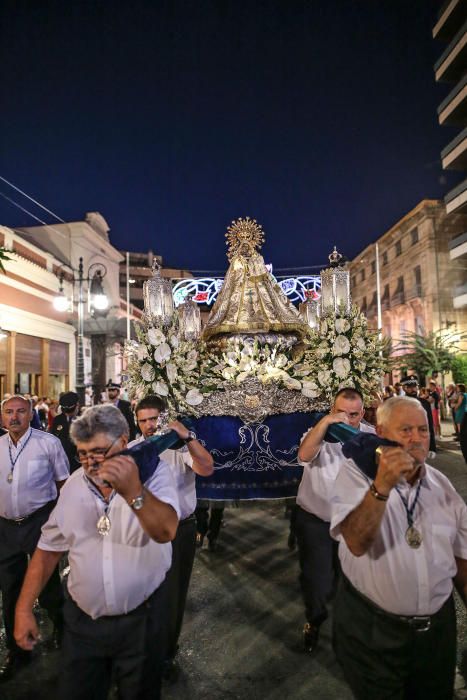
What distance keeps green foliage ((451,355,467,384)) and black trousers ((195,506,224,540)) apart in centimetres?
1956

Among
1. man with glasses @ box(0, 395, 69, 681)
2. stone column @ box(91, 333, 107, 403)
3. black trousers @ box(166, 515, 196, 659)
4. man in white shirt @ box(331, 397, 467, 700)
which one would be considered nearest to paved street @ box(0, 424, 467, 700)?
black trousers @ box(166, 515, 196, 659)

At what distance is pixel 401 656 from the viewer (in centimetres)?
206

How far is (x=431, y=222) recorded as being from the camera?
30.2 metres

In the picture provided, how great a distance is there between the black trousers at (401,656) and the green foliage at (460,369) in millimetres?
22489

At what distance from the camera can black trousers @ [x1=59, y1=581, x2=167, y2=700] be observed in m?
2.19

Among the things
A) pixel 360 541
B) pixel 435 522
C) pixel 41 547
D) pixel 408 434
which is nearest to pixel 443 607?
pixel 435 522

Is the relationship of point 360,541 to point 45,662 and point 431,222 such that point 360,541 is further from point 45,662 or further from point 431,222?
point 431,222

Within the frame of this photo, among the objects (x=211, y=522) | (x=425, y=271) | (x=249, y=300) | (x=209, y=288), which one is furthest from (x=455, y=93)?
(x=211, y=522)

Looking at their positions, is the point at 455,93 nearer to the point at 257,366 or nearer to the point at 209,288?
the point at 209,288

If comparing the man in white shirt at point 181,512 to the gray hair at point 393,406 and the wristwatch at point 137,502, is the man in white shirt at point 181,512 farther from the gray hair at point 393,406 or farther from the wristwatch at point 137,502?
the gray hair at point 393,406

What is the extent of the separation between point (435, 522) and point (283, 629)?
2.51 metres

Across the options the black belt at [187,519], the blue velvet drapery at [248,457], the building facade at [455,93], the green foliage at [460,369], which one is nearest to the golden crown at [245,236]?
the blue velvet drapery at [248,457]

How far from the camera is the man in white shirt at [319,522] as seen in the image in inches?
144

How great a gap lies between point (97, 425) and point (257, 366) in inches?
153
